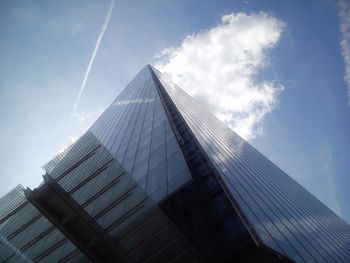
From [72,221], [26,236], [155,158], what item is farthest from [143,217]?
[26,236]

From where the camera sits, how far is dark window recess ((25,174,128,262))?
32.1 feet

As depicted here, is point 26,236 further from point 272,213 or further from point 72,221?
point 272,213

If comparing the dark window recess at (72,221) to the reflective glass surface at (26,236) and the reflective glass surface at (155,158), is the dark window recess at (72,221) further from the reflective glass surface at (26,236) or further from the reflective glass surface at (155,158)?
the reflective glass surface at (155,158)

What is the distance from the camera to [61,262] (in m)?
13.8

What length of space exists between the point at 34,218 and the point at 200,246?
34.3 ft

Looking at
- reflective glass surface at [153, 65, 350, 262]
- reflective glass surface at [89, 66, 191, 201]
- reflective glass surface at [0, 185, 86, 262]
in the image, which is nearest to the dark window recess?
reflective glass surface at [0, 185, 86, 262]

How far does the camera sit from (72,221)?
34.3 feet

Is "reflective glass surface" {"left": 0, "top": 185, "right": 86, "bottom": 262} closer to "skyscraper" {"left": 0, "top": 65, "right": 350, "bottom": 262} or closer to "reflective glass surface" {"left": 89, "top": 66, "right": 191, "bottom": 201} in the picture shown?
"skyscraper" {"left": 0, "top": 65, "right": 350, "bottom": 262}

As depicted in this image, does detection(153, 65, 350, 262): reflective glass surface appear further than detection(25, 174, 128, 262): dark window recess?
Yes

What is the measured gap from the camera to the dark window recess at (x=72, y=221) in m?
9.79

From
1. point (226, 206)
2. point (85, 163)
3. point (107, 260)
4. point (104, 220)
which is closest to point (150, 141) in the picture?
point (85, 163)

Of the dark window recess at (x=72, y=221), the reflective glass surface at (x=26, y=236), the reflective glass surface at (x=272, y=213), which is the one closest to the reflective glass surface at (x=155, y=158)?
the reflective glass surface at (x=272, y=213)

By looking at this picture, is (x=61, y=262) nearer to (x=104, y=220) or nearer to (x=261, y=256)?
(x=104, y=220)

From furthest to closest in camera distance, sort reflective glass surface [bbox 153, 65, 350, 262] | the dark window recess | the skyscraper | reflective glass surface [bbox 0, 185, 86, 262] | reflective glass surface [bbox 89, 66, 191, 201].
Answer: reflective glass surface [bbox 0, 185, 86, 262]
reflective glass surface [bbox 89, 66, 191, 201]
reflective glass surface [bbox 153, 65, 350, 262]
the skyscraper
the dark window recess
